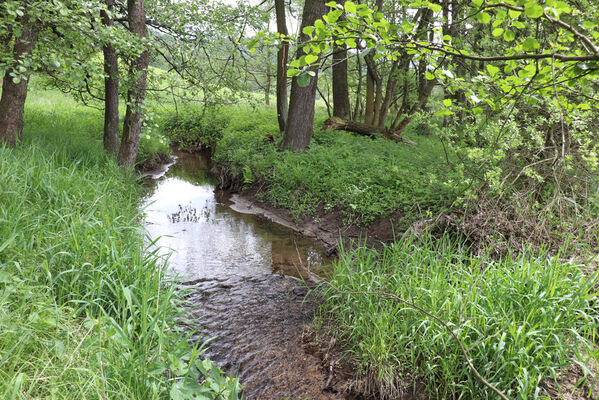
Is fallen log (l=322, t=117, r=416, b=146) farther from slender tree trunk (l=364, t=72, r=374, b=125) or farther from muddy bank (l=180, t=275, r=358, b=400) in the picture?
muddy bank (l=180, t=275, r=358, b=400)

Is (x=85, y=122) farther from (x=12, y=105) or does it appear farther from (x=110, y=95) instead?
(x=12, y=105)

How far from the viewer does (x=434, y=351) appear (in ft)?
10.2

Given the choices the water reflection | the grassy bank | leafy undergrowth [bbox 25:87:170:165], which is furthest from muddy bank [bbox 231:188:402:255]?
leafy undergrowth [bbox 25:87:170:165]

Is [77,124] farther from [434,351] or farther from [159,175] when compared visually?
[434,351]

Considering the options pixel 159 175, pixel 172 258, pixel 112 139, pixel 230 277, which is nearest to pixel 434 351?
pixel 230 277

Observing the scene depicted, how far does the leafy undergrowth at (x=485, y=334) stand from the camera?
2760 millimetres

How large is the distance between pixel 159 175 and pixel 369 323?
968cm

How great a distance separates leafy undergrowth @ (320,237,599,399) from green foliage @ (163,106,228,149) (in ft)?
39.1

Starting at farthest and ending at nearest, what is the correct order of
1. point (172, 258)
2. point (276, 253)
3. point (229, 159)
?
point (229, 159) → point (276, 253) → point (172, 258)

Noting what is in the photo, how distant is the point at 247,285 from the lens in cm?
499

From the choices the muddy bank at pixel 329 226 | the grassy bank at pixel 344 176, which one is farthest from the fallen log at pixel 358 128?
the muddy bank at pixel 329 226

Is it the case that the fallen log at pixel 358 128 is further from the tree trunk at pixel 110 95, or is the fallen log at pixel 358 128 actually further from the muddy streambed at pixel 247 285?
the tree trunk at pixel 110 95

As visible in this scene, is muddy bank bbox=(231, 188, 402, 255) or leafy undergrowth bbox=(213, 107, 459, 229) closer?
muddy bank bbox=(231, 188, 402, 255)

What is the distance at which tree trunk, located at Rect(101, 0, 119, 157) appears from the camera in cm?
729
